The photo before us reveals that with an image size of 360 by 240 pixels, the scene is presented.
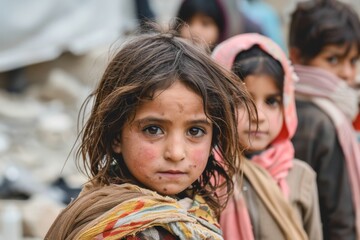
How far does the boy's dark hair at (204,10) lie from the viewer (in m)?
5.99

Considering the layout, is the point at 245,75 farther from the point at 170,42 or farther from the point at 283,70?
the point at 170,42

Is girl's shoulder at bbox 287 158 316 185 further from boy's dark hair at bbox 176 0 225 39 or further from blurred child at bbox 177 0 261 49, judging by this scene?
boy's dark hair at bbox 176 0 225 39

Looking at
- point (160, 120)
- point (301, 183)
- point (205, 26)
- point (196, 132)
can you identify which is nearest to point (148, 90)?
point (160, 120)

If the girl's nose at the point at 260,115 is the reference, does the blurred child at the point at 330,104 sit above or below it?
below

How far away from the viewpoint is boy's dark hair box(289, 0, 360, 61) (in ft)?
15.6

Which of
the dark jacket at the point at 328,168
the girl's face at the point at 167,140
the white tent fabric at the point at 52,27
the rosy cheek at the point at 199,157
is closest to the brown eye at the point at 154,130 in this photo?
the girl's face at the point at 167,140

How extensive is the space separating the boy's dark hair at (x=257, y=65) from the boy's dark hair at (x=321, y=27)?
3.38 feet

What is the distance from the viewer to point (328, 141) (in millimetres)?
4320

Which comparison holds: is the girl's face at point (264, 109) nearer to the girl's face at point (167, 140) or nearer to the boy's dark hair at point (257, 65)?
the boy's dark hair at point (257, 65)

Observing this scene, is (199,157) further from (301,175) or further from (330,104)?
(330,104)

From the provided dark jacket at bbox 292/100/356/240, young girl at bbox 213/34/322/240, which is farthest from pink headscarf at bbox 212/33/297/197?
dark jacket at bbox 292/100/356/240

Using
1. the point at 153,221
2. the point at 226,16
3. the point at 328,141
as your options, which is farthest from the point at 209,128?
the point at 226,16

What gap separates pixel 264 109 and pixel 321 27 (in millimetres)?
1208

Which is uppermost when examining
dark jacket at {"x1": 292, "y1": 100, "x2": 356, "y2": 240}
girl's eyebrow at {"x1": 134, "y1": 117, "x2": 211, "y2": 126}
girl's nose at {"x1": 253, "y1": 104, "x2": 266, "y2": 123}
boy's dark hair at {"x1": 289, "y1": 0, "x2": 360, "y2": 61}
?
girl's eyebrow at {"x1": 134, "y1": 117, "x2": 211, "y2": 126}
